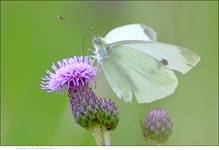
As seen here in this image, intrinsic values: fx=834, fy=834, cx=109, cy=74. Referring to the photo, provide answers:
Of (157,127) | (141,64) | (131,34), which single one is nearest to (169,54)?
(141,64)

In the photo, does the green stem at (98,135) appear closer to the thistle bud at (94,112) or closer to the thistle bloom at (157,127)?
the thistle bud at (94,112)

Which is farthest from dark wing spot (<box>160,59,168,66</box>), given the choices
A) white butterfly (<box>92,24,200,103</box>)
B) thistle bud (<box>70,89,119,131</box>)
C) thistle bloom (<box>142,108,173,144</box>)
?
thistle bud (<box>70,89,119,131</box>)

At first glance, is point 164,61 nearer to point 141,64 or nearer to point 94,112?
point 141,64

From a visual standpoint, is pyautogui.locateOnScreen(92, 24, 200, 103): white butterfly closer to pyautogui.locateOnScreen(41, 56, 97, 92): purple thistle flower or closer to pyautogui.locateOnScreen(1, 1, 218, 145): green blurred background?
pyautogui.locateOnScreen(41, 56, 97, 92): purple thistle flower

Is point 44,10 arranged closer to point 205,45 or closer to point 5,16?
point 5,16

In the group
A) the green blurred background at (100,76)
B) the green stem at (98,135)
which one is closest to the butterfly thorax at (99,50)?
the green stem at (98,135)

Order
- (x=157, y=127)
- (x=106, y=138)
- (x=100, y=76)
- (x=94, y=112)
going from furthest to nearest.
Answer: (x=100, y=76), (x=157, y=127), (x=94, y=112), (x=106, y=138)
